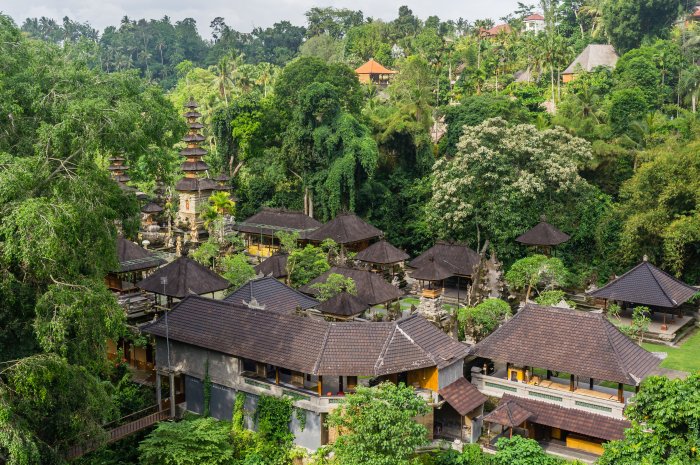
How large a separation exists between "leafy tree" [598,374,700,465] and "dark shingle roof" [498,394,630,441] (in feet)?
15.3

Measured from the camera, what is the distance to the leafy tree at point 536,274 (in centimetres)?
3788

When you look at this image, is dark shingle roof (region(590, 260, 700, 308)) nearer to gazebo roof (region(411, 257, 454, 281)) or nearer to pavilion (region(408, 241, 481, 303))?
pavilion (region(408, 241, 481, 303))

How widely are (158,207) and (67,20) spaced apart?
366ft

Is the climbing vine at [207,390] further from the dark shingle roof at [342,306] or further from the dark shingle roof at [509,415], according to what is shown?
the dark shingle roof at [509,415]

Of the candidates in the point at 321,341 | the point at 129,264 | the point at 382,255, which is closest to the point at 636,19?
the point at 382,255

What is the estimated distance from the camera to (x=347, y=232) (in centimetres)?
4709

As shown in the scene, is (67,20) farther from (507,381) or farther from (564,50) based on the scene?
(507,381)

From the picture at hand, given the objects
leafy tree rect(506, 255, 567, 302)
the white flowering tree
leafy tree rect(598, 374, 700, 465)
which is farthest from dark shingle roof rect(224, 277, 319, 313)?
leafy tree rect(598, 374, 700, 465)

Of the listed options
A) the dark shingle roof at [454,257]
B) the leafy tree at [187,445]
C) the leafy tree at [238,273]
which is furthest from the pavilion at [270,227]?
the leafy tree at [187,445]

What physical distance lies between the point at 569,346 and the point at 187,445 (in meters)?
13.4

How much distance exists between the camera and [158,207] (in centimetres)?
5562

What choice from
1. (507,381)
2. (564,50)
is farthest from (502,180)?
(564,50)

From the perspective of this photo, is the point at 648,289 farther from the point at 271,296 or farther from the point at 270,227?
the point at 270,227

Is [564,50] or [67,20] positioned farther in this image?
[67,20]
